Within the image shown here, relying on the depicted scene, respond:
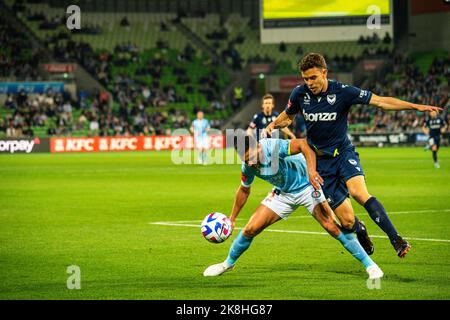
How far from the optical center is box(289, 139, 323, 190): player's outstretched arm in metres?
11.1

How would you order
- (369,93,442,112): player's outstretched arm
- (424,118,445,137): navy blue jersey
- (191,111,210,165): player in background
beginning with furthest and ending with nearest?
(191,111,210,165): player in background, (424,118,445,137): navy blue jersey, (369,93,442,112): player's outstretched arm

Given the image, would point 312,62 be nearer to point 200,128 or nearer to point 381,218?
point 381,218

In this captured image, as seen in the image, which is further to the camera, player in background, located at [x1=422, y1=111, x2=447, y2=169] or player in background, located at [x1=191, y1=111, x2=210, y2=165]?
player in background, located at [x1=191, y1=111, x2=210, y2=165]

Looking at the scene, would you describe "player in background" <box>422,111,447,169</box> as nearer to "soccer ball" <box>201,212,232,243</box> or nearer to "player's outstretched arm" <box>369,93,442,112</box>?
"soccer ball" <box>201,212,232,243</box>

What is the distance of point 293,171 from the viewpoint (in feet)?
37.9

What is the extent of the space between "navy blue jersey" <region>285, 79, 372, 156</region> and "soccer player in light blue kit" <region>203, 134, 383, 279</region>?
342mm

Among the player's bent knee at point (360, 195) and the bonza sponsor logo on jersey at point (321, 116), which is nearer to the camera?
the player's bent knee at point (360, 195)

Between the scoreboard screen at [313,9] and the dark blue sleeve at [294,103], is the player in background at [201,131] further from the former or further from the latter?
the dark blue sleeve at [294,103]

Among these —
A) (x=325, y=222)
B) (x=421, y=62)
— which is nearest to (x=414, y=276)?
(x=325, y=222)

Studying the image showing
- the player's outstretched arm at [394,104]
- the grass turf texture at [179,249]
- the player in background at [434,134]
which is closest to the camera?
the grass turf texture at [179,249]

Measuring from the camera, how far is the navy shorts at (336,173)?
1162 cm

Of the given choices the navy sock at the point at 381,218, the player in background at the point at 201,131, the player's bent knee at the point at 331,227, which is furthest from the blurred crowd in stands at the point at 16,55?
the navy sock at the point at 381,218

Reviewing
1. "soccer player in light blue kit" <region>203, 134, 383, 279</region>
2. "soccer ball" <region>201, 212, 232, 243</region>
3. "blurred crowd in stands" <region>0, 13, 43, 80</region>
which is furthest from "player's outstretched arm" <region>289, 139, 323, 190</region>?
"blurred crowd in stands" <region>0, 13, 43, 80</region>
